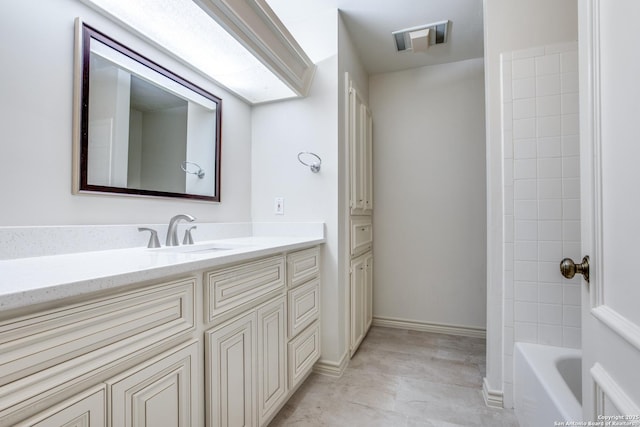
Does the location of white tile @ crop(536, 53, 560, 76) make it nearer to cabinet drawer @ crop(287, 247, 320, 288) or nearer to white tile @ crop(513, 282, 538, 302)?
white tile @ crop(513, 282, 538, 302)

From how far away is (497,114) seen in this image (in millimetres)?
1629

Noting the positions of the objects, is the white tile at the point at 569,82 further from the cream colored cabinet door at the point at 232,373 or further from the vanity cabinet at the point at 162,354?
the cream colored cabinet door at the point at 232,373

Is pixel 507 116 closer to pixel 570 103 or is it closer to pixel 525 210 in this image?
pixel 570 103

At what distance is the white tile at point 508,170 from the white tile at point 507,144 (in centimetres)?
3

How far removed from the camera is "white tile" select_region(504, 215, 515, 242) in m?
1.59

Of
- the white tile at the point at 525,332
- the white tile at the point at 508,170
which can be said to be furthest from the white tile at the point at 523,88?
the white tile at the point at 525,332

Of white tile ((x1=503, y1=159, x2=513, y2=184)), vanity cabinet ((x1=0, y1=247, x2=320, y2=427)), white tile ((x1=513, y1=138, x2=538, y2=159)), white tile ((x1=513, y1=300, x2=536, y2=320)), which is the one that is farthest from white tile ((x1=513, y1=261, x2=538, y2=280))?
vanity cabinet ((x1=0, y1=247, x2=320, y2=427))

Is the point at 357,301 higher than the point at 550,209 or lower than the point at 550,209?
lower

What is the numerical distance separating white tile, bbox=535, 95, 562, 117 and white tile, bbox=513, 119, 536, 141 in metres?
0.06

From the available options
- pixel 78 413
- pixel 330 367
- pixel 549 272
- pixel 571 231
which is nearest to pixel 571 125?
pixel 571 231

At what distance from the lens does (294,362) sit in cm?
156

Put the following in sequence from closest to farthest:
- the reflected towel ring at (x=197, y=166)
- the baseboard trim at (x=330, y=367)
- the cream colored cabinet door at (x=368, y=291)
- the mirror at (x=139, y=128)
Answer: the mirror at (x=139, y=128)
the reflected towel ring at (x=197, y=166)
the baseboard trim at (x=330, y=367)
the cream colored cabinet door at (x=368, y=291)

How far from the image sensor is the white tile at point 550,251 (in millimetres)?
1520

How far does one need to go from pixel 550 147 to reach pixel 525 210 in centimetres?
34
